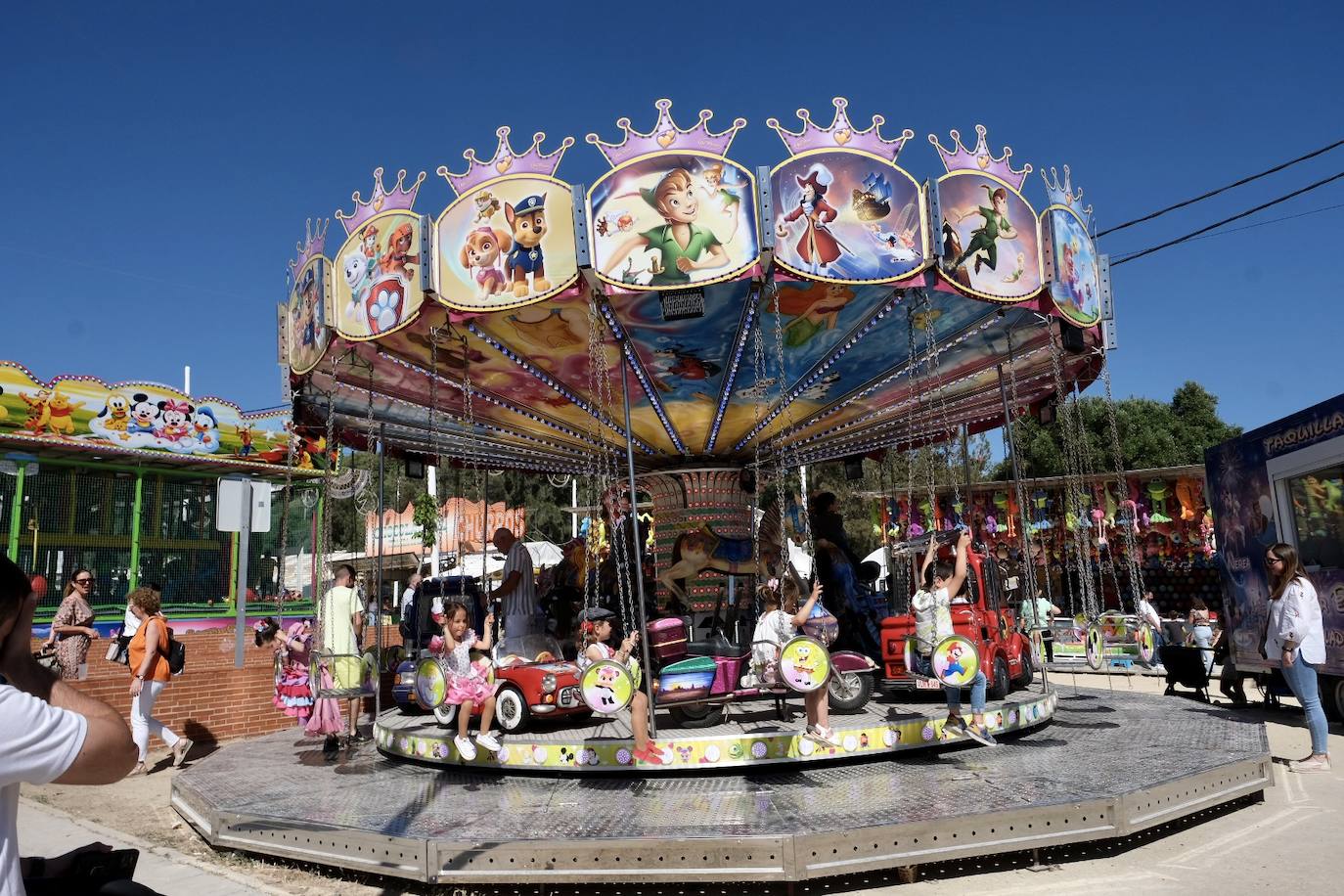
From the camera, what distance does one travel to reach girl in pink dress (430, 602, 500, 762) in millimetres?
7383

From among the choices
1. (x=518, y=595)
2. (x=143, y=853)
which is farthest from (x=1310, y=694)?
(x=143, y=853)

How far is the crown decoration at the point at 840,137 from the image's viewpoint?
7156mm

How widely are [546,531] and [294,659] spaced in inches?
1210

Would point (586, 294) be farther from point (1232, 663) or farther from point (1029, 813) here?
point (1232, 663)

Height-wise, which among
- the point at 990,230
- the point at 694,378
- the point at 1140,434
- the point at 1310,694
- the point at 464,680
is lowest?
the point at 1310,694

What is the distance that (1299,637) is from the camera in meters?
7.17

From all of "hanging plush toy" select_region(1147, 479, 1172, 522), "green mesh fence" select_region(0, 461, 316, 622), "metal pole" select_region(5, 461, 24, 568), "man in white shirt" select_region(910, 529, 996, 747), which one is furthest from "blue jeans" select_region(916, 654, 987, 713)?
"hanging plush toy" select_region(1147, 479, 1172, 522)

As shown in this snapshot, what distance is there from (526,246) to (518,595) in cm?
437

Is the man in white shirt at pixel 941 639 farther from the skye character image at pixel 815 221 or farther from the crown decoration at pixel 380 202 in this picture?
the crown decoration at pixel 380 202

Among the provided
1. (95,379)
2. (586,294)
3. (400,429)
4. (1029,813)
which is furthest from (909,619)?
(95,379)

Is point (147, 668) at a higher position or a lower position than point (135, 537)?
lower

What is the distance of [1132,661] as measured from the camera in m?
16.0

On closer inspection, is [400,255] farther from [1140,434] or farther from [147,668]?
[1140,434]

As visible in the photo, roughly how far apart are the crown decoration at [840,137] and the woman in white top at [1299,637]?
187 inches
